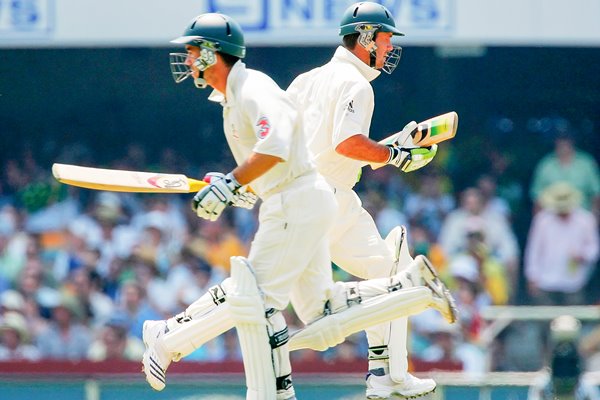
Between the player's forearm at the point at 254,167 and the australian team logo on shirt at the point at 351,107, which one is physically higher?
the australian team logo on shirt at the point at 351,107

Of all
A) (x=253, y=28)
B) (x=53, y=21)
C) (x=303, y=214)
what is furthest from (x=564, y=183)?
(x=303, y=214)

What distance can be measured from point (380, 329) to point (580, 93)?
5842 mm

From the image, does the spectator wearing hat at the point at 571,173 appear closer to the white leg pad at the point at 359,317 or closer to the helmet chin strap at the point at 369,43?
the helmet chin strap at the point at 369,43

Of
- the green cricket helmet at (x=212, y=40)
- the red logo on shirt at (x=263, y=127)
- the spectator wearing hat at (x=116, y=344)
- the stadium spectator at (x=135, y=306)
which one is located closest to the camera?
the red logo on shirt at (x=263, y=127)

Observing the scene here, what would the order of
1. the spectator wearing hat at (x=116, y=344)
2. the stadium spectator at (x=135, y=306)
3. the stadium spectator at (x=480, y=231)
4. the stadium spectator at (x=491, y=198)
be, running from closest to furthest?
the spectator wearing hat at (x=116, y=344) < the stadium spectator at (x=135, y=306) < the stadium spectator at (x=480, y=231) < the stadium spectator at (x=491, y=198)

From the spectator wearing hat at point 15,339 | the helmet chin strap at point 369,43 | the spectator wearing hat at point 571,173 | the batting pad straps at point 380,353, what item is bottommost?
the spectator wearing hat at point 15,339

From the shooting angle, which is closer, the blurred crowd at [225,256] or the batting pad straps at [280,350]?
the batting pad straps at [280,350]

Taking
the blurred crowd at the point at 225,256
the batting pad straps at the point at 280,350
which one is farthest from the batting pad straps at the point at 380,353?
the blurred crowd at the point at 225,256

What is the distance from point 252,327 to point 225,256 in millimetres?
4737

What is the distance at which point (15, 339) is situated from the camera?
32.7 feet

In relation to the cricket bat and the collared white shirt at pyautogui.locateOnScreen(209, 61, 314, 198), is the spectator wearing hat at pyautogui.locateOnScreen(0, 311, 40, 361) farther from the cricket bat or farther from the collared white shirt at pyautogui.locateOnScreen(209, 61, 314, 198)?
the collared white shirt at pyautogui.locateOnScreen(209, 61, 314, 198)

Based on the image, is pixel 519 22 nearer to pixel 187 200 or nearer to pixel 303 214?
pixel 187 200

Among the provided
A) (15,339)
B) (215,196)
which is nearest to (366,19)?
(215,196)

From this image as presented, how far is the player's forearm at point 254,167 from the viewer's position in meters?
5.46
